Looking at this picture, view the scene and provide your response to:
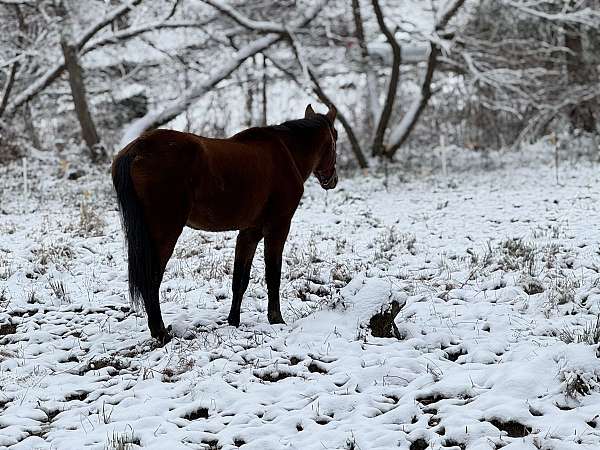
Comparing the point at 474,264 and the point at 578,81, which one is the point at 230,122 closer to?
the point at 578,81

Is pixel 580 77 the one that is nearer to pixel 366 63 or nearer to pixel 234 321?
pixel 366 63

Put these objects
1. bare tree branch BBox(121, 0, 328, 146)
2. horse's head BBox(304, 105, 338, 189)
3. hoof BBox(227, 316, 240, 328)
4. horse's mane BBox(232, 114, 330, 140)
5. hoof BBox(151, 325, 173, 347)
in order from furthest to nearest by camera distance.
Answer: bare tree branch BBox(121, 0, 328, 146)
horse's head BBox(304, 105, 338, 189)
horse's mane BBox(232, 114, 330, 140)
hoof BBox(227, 316, 240, 328)
hoof BBox(151, 325, 173, 347)

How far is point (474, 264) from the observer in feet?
21.5

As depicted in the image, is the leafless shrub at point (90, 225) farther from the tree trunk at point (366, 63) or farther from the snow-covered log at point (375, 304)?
the tree trunk at point (366, 63)

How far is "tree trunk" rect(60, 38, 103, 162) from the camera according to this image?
52.6 ft


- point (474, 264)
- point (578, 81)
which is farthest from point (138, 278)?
point (578, 81)

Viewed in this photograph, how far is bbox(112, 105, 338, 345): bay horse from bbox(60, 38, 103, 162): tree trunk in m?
12.3

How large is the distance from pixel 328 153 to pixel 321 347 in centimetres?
206

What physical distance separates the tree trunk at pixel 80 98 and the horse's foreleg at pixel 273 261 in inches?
491

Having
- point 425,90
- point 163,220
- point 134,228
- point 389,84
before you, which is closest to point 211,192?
point 163,220

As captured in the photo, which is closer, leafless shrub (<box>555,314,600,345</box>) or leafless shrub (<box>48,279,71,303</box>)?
leafless shrub (<box>555,314,600,345</box>)

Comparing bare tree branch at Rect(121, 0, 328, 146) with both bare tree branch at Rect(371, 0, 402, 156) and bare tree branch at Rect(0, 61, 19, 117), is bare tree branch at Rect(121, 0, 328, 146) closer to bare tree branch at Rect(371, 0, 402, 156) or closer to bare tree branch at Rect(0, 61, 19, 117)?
bare tree branch at Rect(371, 0, 402, 156)

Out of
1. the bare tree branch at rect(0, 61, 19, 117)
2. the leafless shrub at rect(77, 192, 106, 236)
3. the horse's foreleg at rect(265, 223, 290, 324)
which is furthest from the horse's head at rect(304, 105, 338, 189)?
the bare tree branch at rect(0, 61, 19, 117)

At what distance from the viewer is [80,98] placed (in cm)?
1631
